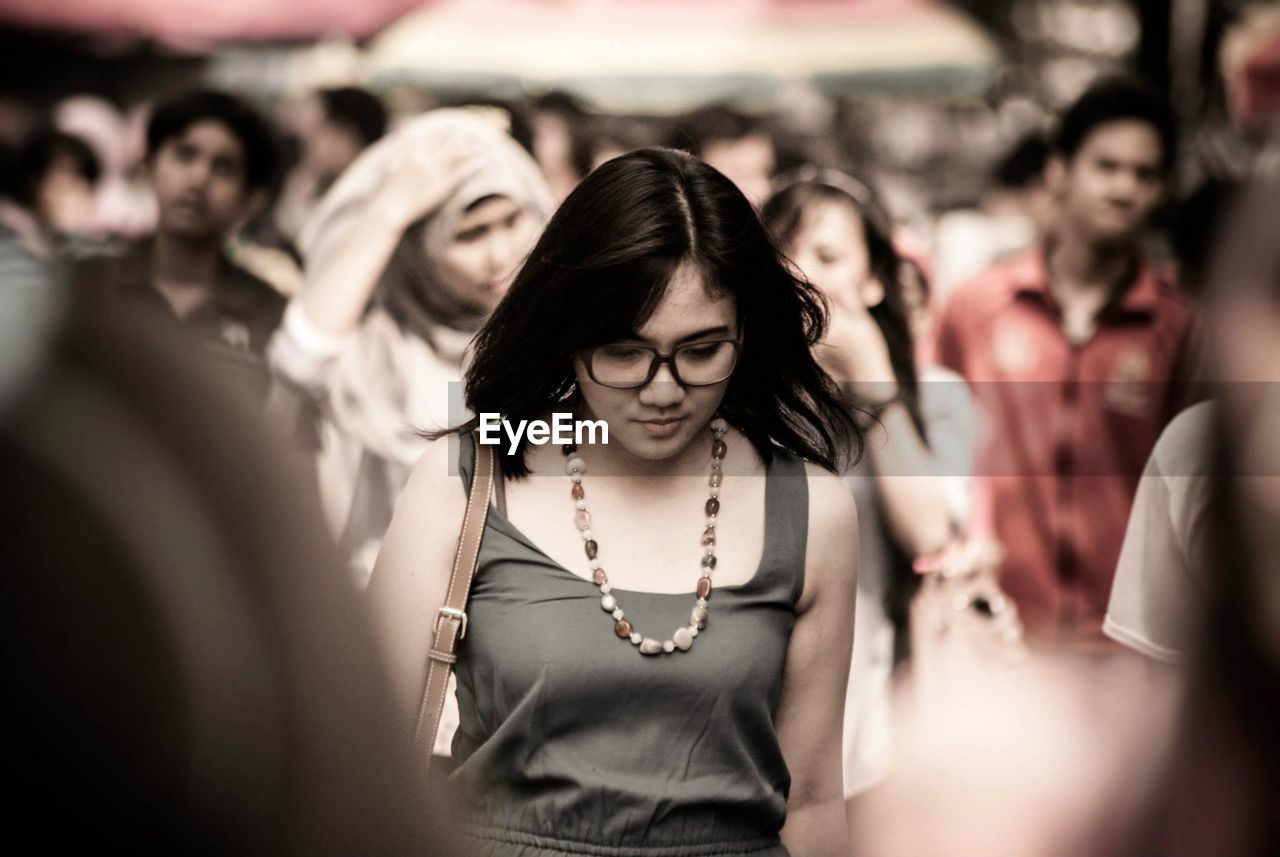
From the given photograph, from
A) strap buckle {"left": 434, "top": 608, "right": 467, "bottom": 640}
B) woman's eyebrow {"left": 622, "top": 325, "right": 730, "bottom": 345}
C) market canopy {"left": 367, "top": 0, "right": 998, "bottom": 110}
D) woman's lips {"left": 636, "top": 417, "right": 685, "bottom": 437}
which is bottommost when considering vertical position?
strap buckle {"left": 434, "top": 608, "right": 467, "bottom": 640}

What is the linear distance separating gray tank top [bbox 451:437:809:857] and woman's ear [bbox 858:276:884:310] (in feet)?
6.33

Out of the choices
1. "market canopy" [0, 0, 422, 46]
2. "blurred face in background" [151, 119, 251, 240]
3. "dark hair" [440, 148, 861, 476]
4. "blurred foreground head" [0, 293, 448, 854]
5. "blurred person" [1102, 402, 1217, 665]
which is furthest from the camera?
"blurred face in background" [151, 119, 251, 240]

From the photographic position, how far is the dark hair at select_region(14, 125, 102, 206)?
12.8 feet

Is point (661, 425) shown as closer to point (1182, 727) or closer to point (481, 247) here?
point (1182, 727)

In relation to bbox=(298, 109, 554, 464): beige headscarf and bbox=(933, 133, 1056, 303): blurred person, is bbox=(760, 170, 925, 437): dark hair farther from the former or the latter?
bbox=(298, 109, 554, 464): beige headscarf

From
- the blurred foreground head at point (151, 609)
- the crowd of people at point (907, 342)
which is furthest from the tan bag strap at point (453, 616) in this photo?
the crowd of people at point (907, 342)

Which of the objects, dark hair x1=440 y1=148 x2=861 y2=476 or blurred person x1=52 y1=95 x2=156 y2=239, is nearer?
dark hair x1=440 y1=148 x2=861 y2=476

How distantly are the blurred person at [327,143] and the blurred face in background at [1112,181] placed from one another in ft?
5.82

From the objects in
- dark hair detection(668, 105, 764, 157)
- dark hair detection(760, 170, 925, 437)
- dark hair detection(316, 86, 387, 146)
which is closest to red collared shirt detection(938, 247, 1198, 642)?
dark hair detection(760, 170, 925, 437)

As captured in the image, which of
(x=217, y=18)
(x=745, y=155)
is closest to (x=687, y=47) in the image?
(x=745, y=155)

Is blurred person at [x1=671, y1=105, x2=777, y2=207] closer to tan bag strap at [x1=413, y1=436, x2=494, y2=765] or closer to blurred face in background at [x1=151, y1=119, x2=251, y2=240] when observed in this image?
blurred face in background at [x1=151, y1=119, x2=251, y2=240]

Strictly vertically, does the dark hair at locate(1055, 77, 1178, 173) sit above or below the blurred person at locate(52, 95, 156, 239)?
above

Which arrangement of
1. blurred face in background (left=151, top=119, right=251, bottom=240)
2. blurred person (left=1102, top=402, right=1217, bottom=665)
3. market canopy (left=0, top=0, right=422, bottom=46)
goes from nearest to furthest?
blurred person (left=1102, top=402, right=1217, bottom=665)
market canopy (left=0, top=0, right=422, bottom=46)
blurred face in background (left=151, top=119, right=251, bottom=240)

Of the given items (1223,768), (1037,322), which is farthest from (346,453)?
(1223,768)
